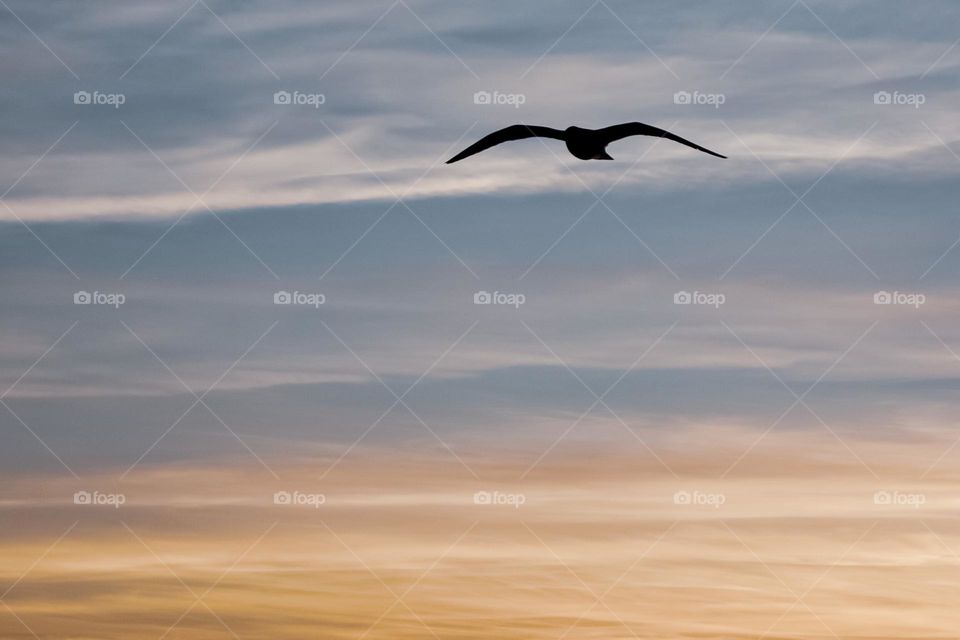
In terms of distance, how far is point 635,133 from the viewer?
182 ft

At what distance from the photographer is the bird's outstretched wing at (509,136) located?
182 ft

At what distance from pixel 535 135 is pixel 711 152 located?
4.60 meters

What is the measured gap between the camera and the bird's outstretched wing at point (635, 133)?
5488 centimetres

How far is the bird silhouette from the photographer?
5466 cm

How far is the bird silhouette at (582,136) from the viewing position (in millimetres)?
54656

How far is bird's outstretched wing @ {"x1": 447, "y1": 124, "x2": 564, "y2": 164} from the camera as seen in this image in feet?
182

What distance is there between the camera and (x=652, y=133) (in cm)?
5600

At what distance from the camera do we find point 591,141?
54.8 meters

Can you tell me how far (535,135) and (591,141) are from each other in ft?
5.85

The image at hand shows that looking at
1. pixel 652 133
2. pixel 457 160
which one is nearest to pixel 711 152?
pixel 652 133

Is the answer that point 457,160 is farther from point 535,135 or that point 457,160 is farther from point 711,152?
point 711,152

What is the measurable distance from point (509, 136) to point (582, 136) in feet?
8.22

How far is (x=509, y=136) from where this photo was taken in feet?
185

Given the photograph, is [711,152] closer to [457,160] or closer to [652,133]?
[652,133]
